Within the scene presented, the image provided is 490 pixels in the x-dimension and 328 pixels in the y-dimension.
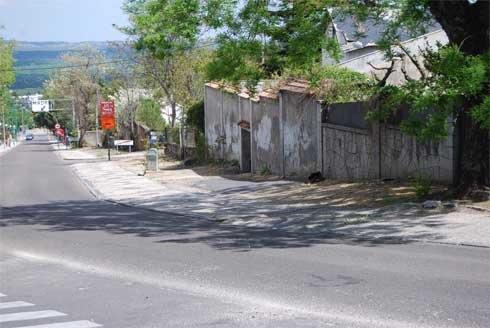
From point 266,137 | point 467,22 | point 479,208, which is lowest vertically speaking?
point 479,208

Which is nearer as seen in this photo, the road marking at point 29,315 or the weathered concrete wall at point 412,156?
the road marking at point 29,315

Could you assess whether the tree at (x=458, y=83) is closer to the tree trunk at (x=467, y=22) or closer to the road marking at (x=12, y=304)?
the tree trunk at (x=467, y=22)

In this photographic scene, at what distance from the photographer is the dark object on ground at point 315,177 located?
912 inches

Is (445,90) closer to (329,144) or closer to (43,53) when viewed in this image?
(329,144)

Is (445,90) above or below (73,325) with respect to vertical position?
above

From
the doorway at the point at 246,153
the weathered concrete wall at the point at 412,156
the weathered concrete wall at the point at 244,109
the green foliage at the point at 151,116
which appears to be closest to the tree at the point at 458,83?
the weathered concrete wall at the point at 412,156

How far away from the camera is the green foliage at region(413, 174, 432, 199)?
16906mm

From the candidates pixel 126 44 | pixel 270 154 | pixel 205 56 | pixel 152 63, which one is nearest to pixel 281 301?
pixel 270 154

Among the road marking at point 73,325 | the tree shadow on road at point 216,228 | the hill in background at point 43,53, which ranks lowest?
the tree shadow on road at point 216,228

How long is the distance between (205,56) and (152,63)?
5.57m

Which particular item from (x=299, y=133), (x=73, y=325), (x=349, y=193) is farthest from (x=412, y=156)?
(x=73, y=325)

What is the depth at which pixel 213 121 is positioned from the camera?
39.2 meters

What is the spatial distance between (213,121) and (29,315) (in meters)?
31.5

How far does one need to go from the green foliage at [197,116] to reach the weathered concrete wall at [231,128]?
218 inches
